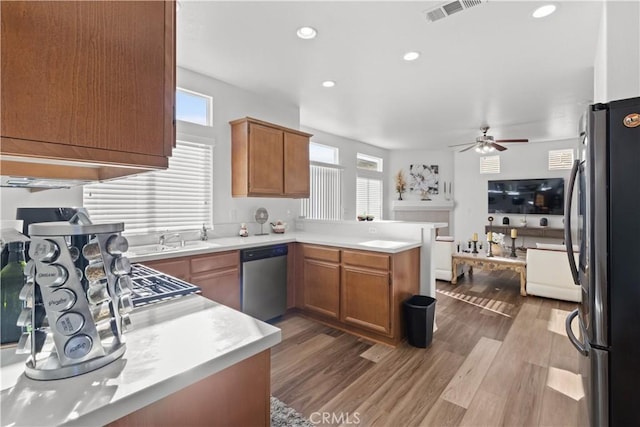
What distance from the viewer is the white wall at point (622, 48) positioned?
210 centimetres

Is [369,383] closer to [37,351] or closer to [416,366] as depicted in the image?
[416,366]

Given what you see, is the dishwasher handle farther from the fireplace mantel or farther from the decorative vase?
the fireplace mantel

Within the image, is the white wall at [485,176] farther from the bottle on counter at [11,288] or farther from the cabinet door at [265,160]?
the bottle on counter at [11,288]

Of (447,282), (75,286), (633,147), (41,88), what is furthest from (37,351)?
(447,282)

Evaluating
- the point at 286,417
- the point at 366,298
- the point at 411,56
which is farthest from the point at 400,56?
the point at 286,417

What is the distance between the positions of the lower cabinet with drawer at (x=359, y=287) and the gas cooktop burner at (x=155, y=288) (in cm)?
200

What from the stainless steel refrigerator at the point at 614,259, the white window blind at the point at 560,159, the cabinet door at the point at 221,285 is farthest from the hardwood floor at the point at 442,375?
the white window blind at the point at 560,159

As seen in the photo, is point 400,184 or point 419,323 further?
point 400,184

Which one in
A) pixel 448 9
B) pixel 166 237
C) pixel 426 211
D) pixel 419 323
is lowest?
pixel 419 323

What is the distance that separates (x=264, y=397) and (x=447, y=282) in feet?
16.0

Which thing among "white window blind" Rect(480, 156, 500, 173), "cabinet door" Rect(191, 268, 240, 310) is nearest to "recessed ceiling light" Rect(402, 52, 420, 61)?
"cabinet door" Rect(191, 268, 240, 310)

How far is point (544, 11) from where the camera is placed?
2332 mm

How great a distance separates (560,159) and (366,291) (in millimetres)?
6400

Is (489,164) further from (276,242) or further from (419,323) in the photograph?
(276,242)
